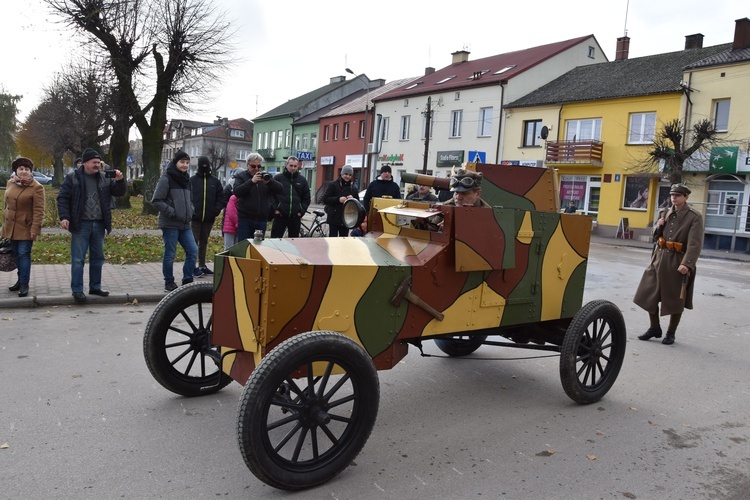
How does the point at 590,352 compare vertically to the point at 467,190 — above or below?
below

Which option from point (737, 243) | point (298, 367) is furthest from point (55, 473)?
point (737, 243)

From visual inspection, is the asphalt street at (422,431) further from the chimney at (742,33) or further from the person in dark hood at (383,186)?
the chimney at (742,33)

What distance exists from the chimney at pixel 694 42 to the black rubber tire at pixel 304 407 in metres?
35.0

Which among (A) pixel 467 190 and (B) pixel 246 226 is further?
(B) pixel 246 226

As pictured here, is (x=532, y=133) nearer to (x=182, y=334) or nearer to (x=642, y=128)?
(x=642, y=128)

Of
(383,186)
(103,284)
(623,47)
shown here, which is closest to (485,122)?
(623,47)

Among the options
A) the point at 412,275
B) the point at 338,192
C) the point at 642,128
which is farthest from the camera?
the point at 642,128

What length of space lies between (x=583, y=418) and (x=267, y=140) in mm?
59662

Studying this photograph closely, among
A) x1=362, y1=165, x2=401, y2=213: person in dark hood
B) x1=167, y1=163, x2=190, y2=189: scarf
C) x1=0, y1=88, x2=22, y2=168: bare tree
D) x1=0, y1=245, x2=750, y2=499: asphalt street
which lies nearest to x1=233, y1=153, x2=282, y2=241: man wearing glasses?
x1=167, y1=163, x2=190, y2=189: scarf

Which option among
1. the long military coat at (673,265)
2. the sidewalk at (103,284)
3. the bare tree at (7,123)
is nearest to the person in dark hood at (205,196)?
the sidewalk at (103,284)

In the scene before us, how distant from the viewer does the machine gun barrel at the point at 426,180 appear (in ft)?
14.8

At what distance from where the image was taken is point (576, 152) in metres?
30.1

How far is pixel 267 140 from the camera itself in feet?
203

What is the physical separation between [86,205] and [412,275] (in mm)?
5163
